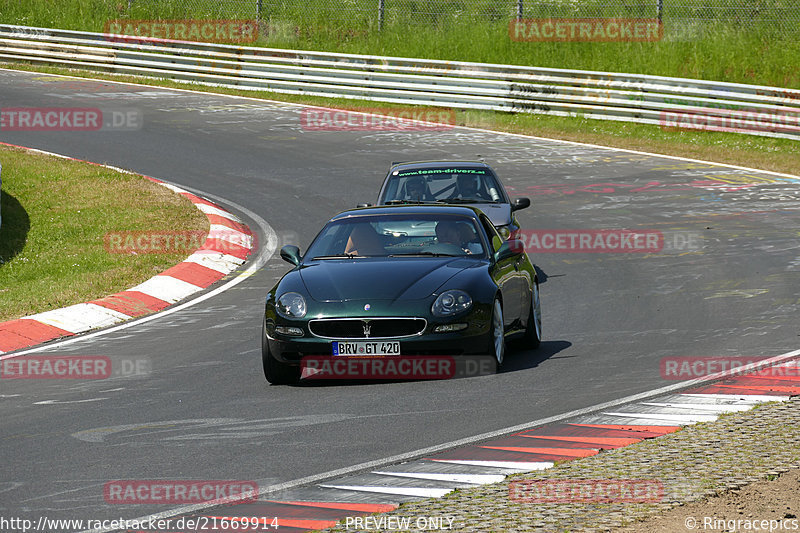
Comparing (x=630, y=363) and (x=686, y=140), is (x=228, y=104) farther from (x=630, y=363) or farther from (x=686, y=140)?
(x=630, y=363)

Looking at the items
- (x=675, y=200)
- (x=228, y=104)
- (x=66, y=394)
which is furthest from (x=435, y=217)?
(x=228, y=104)

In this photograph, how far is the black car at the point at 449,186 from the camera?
15.1m

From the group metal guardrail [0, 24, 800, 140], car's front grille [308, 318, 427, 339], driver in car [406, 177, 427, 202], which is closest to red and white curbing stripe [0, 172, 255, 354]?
driver in car [406, 177, 427, 202]

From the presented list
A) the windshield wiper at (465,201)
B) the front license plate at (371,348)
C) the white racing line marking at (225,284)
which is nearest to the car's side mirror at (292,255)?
the front license plate at (371,348)

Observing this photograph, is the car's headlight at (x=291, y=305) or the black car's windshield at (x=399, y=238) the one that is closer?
the car's headlight at (x=291, y=305)

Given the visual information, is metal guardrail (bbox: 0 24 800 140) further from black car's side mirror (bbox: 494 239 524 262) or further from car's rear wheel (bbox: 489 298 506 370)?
car's rear wheel (bbox: 489 298 506 370)

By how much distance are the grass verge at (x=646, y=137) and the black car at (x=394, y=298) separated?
13.6 metres

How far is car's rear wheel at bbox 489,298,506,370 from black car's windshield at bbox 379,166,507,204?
537 centimetres

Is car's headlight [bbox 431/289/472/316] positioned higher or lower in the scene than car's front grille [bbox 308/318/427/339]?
higher

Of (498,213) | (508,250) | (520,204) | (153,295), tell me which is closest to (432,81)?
(520,204)

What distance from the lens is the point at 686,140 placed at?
2595 cm

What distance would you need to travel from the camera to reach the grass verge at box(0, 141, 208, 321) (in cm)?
1400

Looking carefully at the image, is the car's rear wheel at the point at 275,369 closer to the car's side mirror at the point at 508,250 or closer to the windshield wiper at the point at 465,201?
the car's side mirror at the point at 508,250

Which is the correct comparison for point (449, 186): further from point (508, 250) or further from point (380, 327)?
point (380, 327)
